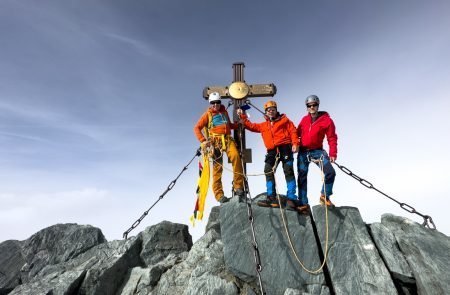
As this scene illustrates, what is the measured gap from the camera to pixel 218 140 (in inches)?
365

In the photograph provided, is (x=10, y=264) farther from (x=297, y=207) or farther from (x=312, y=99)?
(x=312, y=99)

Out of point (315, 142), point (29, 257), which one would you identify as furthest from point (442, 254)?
point (29, 257)

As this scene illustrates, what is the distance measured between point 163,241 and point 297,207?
14.4 feet

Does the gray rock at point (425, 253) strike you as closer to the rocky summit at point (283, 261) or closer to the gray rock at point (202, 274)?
the rocky summit at point (283, 261)

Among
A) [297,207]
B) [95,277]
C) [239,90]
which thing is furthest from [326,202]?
[95,277]

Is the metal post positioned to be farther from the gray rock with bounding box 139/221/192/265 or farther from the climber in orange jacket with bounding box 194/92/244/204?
the gray rock with bounding box 139/221/192/265

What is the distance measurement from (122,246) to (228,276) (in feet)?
12.1

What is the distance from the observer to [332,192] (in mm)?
7844

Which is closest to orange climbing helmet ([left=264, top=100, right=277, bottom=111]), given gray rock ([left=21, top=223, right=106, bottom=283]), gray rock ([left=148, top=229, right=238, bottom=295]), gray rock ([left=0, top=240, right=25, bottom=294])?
gray rock ([left=148, top=229, right=238, bottom=295])

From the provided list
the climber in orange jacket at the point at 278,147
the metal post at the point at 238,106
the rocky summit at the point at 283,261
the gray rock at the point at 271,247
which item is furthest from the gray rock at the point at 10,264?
the climber in orange jacket at the point at 278,147

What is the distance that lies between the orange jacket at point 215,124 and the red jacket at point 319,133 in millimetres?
2500

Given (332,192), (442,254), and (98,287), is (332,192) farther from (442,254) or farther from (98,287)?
(98,287)

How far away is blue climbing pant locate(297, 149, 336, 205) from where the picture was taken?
786 cm

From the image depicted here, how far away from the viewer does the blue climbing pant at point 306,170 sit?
7.86 meters
